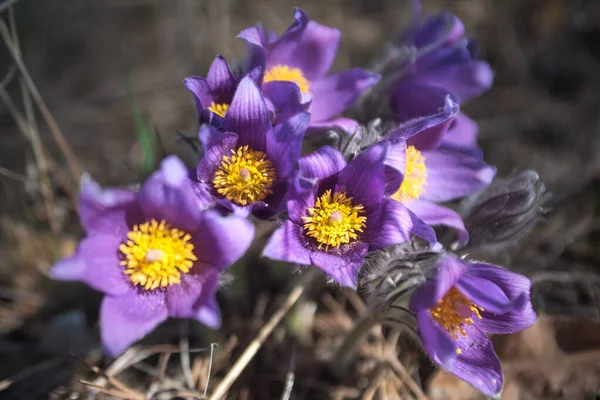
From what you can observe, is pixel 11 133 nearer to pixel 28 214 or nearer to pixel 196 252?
pixel 28 214

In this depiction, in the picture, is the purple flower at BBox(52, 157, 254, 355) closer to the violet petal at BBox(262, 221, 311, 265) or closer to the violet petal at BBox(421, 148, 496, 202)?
the violet petal at BBox(262, 221, 311, 265)

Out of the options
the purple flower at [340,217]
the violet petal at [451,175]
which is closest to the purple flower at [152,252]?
the purple flower at [340,217]

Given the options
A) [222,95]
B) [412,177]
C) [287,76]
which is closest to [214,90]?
[222,95]

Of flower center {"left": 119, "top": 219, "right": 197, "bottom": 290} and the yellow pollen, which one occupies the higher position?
flower center {"left": 119, "top": 219, "right": 197, "bottom": 290}

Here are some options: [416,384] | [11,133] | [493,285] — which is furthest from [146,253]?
[11,133]

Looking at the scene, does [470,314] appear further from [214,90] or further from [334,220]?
[214,90]

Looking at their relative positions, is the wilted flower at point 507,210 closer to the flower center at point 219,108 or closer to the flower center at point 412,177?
the flower center at point 412,177

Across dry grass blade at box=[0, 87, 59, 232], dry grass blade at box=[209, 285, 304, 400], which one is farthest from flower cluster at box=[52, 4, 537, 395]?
dry grass blade at box=[0, 87, 59, 232]
